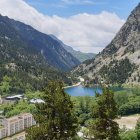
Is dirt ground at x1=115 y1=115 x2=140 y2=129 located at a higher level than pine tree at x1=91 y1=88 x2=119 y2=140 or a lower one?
lower

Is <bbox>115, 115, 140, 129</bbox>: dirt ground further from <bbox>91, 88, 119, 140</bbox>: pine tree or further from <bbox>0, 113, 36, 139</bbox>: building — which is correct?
<bbox>91, 88, 119, 140</bbox>: pine tree

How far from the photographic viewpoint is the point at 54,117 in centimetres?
3753

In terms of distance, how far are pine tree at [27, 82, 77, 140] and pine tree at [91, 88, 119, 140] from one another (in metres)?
2.79

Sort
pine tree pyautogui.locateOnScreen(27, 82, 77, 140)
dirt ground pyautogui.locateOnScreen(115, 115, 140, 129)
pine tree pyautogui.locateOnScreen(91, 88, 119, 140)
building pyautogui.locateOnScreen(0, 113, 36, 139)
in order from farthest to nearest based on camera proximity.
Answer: dirt ground pyautogui.locateOnScreen(115, 115, 140, 129), building pyautogui.locateOnScreen(0, 113, 36, 139), pine tree pyautogui.locateOnScreen(91, 88, 119, 140), pine tree pyautogui.locateOnScreen(27, 82, 77, 140)

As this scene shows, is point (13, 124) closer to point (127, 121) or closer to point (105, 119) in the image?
point (127, 121)

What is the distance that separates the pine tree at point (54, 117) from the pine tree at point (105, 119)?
2.79 metres

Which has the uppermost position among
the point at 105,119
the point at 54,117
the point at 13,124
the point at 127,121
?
the point at 54,117

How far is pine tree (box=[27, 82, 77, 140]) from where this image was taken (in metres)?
37.0

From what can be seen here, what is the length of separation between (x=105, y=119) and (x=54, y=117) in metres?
5.19

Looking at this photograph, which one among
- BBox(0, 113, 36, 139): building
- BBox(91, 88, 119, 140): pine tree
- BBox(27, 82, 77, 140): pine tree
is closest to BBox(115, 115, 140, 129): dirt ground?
BBox(0, 113, 36, 139): building

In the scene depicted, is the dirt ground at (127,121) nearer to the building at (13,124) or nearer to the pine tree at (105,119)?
the building at (13,124)

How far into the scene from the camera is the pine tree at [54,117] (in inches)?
1458

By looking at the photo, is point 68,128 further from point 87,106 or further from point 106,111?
point 87,106

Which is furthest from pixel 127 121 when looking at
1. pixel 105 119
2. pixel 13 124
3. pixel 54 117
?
pixel 54 117
